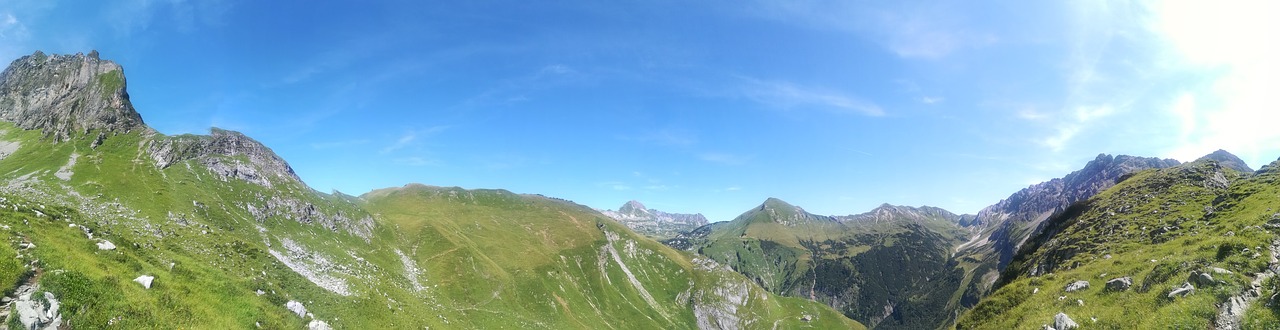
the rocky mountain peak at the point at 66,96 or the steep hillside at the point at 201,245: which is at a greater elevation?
the rocky mountain peak at the point at 66,96

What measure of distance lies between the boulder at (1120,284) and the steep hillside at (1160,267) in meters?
0.06

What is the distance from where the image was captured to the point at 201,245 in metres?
50.0

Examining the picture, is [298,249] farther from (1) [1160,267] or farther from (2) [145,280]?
(1) [1160,267]

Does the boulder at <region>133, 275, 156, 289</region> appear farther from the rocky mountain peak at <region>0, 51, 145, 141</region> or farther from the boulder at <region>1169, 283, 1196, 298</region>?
the rocky mountain peak at <region>0, 51, 145, 141</region>

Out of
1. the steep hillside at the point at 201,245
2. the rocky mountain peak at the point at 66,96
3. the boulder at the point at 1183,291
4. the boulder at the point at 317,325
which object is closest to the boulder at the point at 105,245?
the steep hillside at the point at 201,245

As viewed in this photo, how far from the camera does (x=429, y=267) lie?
126 m

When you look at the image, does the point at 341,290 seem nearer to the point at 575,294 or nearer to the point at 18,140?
the point at 18,140

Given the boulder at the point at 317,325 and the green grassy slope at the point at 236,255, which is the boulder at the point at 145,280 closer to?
the green grassy slope at the point at 236,255

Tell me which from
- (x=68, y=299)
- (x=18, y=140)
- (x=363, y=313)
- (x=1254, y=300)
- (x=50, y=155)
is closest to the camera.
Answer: (x=68, y=299)

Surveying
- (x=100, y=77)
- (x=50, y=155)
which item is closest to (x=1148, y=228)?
(x=50, y=155)

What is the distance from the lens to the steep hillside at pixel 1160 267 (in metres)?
22.0

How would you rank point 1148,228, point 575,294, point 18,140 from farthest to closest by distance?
point 575,294, point 18,140, point 1148,228

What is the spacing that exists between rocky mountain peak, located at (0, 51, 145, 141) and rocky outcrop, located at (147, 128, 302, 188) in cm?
1356

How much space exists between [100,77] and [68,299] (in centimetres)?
16620
